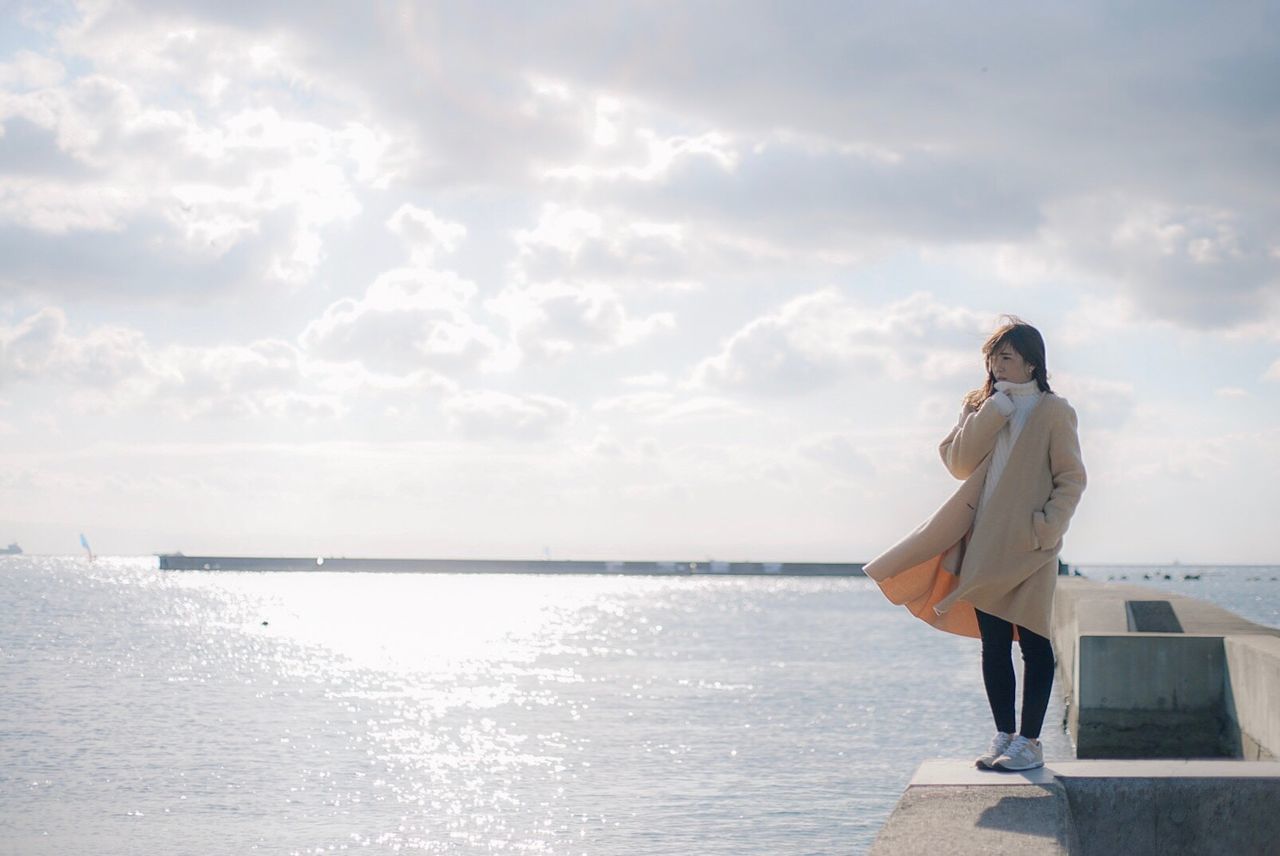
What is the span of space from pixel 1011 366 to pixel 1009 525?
680 mm

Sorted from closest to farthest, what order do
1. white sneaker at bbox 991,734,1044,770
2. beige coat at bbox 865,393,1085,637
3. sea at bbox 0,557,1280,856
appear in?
white sneaker at bbox 991,734,1044,770 → beige coat at bbox 865,393,1085,637 → sea at bbox 0,557,1280,856

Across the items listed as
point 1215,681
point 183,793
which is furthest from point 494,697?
point 1215,681

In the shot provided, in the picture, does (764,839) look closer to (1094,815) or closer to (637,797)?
(637,797)

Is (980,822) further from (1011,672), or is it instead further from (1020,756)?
(1011,672)

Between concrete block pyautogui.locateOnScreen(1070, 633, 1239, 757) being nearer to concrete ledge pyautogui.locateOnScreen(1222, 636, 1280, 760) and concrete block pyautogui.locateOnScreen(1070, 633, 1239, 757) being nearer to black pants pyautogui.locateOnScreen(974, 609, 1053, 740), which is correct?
→ concrete ledge pyautogui.locateOnScreen(1222, 636, 1280, 760)

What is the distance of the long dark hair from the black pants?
3.10 ft

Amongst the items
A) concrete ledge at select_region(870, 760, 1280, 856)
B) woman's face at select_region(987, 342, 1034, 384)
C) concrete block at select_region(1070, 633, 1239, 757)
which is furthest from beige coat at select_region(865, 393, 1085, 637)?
concrete block at select_region(1070, 633, 1239, 757)

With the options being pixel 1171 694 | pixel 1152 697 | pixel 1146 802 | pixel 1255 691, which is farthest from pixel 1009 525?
pixel 1152 697

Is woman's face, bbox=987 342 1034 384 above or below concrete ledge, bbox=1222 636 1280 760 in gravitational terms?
above

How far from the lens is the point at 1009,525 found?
558 cm

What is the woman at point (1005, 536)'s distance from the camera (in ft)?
18.2

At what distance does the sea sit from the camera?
13.5m

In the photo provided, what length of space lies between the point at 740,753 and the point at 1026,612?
13.4 m

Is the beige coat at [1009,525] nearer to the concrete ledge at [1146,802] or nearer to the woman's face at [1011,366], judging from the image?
the woman's face at [1011,366]
